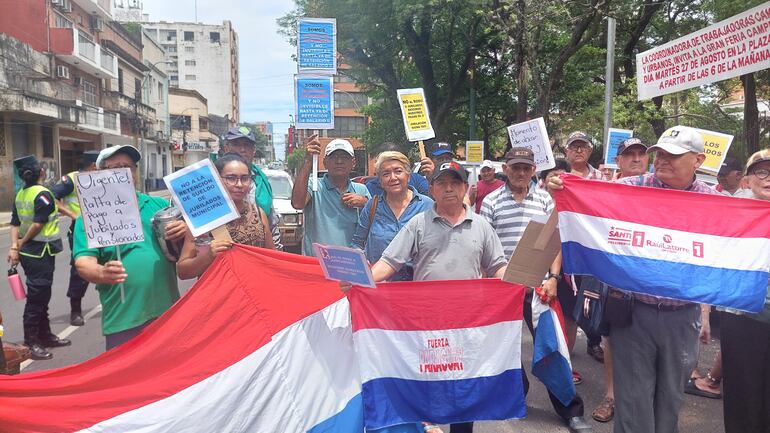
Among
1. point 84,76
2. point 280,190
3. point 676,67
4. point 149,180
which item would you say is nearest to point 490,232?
point 676,67

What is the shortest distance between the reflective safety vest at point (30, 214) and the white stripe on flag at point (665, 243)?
5.35m

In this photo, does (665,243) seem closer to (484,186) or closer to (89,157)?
(484,186)

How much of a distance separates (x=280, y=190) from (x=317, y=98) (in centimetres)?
704

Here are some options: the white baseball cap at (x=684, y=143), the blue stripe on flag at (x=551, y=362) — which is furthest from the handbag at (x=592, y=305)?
the white baseball cap at (x=684, y=143)

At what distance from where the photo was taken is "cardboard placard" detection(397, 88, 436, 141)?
5301 millimetres

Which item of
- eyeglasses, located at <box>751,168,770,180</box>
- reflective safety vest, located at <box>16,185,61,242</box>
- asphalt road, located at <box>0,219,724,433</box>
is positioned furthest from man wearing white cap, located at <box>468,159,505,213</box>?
reflective safety vest, located at <box>16,185,61,242</box>

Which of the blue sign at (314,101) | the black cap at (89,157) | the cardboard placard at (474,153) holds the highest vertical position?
the blue sign at (314,101)

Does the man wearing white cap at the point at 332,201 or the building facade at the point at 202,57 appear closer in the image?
the man wearing white cap at the point at 332,201

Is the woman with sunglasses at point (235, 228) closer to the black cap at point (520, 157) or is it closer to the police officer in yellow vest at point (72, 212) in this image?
the black cap at point (520, 157)

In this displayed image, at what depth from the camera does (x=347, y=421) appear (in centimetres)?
292

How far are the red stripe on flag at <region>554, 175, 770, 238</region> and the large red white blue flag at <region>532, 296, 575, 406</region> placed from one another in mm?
894

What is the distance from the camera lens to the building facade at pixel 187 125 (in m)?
65.3

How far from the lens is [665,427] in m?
3.13

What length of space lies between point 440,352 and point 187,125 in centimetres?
7270
